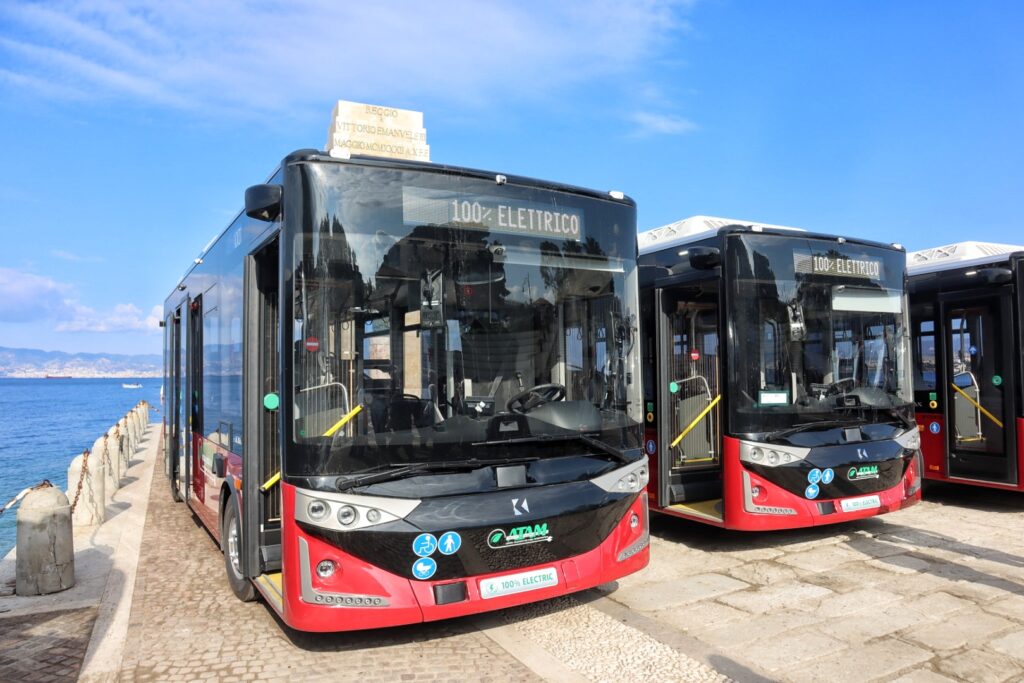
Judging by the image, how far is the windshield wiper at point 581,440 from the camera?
4.73m

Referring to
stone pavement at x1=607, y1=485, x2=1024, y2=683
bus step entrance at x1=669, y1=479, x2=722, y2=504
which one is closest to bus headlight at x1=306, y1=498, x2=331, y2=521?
stone pavement at x1=607, y1=485, x2=1024, y2=683

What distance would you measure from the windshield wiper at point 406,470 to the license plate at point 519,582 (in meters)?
0.69

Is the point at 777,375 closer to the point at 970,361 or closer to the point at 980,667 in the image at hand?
the point at 980,667

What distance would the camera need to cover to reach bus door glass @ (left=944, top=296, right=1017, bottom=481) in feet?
28.5

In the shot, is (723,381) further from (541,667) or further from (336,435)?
(336,435)

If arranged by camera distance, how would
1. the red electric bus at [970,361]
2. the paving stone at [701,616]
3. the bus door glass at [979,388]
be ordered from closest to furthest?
1. the paving stone at [701,616]
2. the red electric bus at [970,361]
3. the bus door glass at [979,388]

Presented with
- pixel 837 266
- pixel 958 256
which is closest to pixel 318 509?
pixel 837 266

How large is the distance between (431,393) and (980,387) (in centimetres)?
757

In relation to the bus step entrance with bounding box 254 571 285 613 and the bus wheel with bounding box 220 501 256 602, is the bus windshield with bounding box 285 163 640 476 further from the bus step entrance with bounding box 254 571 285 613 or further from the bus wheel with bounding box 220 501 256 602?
the bus wheel with bounding box 220 501 256 602

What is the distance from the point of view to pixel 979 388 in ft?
29.7

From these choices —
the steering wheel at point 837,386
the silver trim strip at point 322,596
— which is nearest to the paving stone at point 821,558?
the steering wheel at point 837,386

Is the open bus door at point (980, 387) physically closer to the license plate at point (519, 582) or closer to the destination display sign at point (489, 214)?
the destination display sign at point (489, 214)

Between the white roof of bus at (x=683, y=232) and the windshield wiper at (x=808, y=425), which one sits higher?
the white roof of bus at (x=683, y=232)

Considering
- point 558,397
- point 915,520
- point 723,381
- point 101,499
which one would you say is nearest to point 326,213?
point 558,397
